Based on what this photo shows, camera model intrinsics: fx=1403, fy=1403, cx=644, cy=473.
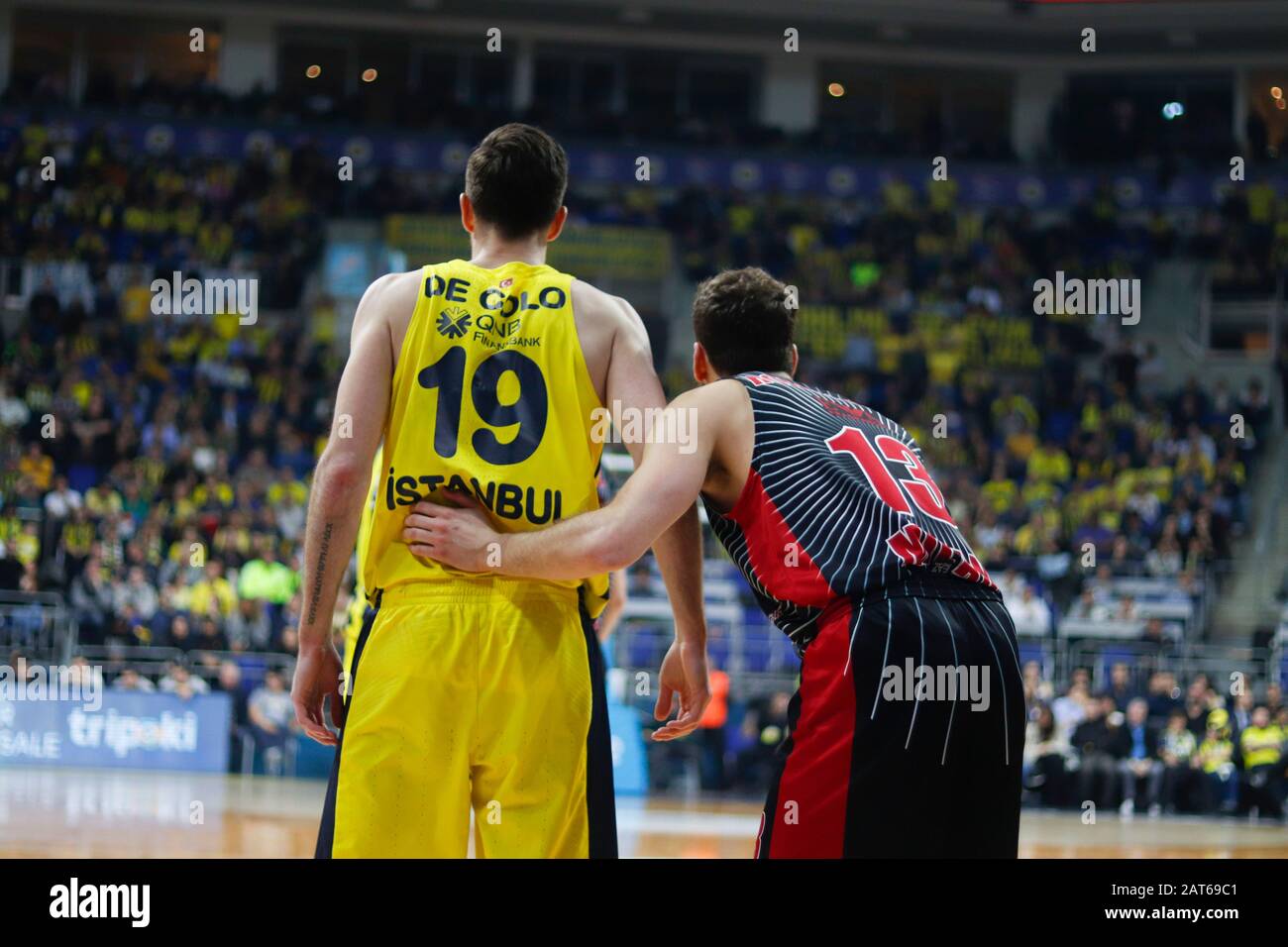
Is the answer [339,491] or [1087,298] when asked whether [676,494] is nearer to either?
[339,491]

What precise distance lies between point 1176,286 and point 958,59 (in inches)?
225

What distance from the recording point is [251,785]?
12438 millimetres

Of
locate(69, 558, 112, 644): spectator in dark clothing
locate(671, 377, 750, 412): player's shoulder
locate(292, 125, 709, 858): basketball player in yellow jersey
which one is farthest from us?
locate(69, 558, 112, 644): spectator in dark clothing

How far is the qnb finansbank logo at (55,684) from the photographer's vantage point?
13.3m

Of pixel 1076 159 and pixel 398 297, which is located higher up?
pixel 1076 159

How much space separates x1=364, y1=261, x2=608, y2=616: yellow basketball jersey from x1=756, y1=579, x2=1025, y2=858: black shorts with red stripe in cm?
66

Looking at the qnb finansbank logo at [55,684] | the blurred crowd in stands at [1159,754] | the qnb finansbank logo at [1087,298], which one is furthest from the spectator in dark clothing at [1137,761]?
the qnb finansbank logo at [55,684]

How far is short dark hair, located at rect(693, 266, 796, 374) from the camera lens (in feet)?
11.1

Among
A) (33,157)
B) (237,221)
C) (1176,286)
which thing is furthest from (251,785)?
(1176,286)

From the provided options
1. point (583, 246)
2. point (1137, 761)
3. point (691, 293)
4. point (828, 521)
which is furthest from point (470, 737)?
point (691, 293)

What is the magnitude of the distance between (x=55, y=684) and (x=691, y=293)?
12646 mm

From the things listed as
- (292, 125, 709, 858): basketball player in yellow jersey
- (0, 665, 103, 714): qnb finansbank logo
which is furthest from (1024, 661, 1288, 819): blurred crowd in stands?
(292, 125, 709, 858): basketball player in yellow jersey

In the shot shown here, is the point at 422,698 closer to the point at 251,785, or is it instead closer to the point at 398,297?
the point at 398,297

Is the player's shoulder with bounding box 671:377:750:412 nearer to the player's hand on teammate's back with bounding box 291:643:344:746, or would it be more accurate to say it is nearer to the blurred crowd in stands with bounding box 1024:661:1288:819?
the player's hand on teammate's back with bounding box 291:643:344:746
